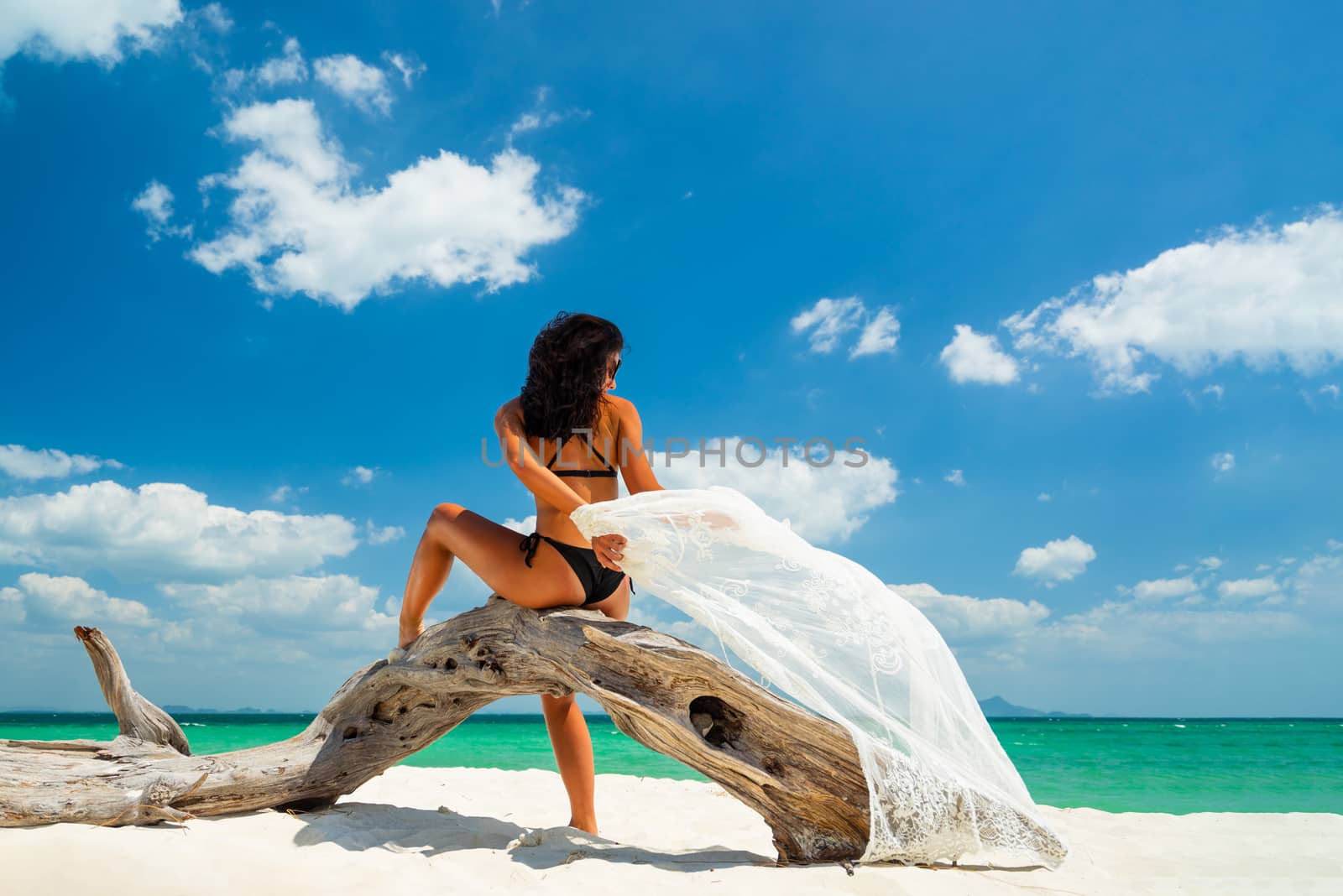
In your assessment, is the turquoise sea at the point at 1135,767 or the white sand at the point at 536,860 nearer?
the white sand at the point at 536,860

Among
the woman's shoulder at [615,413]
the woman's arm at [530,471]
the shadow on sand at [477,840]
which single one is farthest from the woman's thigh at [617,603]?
the shadow on sand at [477,840]

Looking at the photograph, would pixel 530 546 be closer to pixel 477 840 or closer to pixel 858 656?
pixel 477 840

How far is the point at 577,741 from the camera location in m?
4.23

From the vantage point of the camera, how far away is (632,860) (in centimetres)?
354

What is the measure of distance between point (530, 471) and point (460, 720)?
1.79 meters

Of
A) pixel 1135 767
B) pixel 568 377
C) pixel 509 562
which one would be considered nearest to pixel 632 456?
pixel 568 377

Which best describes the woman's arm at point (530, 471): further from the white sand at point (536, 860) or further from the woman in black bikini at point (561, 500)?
the white sand at point (536, 860)

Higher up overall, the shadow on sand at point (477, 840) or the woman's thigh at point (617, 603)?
the woman's thigh at point (617, 603)

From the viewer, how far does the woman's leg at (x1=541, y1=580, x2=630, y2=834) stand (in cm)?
418

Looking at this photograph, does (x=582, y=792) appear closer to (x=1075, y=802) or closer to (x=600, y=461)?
(x=600, y=461)

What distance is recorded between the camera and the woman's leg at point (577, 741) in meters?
4.18

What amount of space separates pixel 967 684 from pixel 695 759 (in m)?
1.34

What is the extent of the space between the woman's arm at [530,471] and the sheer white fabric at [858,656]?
0.12 metres

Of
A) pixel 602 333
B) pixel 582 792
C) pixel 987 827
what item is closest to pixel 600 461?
pixel 602 333
